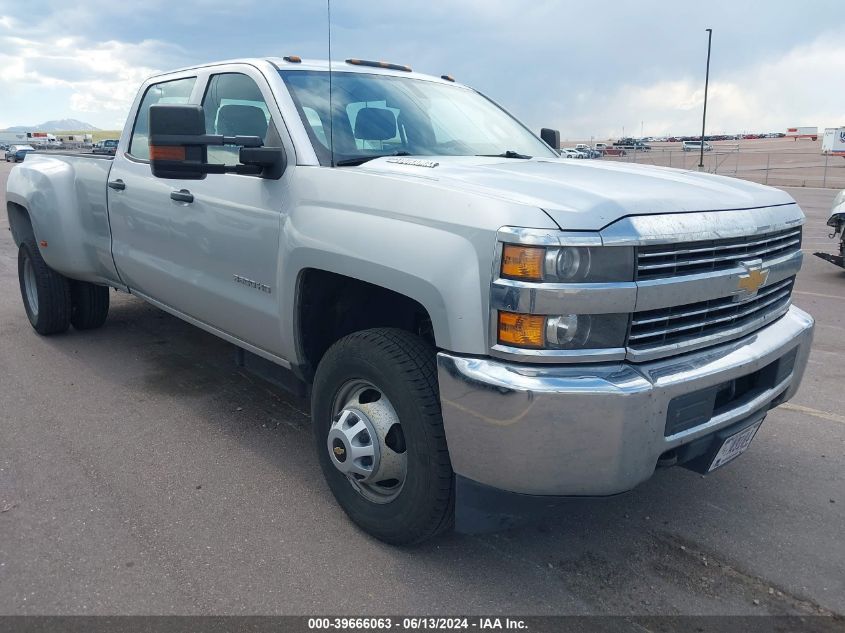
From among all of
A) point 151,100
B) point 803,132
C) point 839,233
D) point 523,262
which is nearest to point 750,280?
point 523,262

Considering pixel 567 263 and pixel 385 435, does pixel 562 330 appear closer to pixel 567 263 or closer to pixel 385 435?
pixel 567 263

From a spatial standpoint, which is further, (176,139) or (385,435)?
(176,139)

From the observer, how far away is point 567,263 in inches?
92.6

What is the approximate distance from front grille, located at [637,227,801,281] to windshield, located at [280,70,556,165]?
1.49 metres

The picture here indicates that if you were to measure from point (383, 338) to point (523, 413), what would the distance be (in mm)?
741

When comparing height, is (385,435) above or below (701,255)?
below

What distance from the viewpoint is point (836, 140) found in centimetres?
4941

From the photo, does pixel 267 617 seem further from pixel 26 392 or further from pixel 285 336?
pixel 26 392

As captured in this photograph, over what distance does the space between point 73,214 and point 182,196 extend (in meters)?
1.87

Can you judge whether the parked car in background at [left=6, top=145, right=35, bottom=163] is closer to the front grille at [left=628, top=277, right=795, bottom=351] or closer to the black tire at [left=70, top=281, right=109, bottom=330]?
the black tire at [left=70, top=281, right=109, bottom=330]

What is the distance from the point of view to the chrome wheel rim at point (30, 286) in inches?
240

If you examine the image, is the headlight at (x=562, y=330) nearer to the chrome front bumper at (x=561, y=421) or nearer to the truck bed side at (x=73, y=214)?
the chrome front bumper at (x=561, y=421)

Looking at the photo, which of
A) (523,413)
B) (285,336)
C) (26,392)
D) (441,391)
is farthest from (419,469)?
(26,392)

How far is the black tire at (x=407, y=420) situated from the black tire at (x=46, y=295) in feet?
12.3
